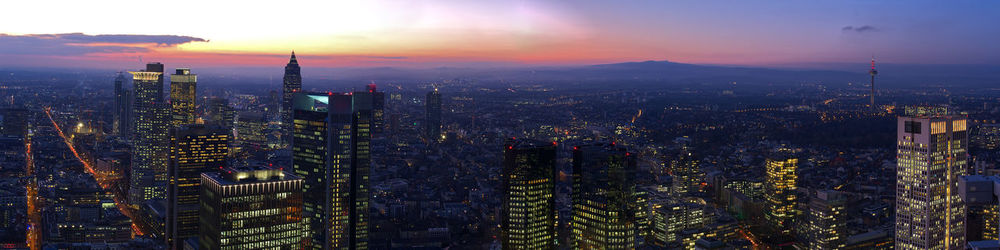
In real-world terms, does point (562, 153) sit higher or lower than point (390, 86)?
lower

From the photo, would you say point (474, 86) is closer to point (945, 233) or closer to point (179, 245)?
point (179, 245)

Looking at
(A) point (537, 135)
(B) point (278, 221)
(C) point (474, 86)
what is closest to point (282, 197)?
(B) point (278, 221)

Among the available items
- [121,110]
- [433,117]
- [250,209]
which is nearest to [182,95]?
[121,110]

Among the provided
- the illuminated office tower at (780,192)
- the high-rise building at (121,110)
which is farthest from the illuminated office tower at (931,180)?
the high-rise building at (121,110)

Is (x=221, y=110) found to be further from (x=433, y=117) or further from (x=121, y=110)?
(x=433, y=117)

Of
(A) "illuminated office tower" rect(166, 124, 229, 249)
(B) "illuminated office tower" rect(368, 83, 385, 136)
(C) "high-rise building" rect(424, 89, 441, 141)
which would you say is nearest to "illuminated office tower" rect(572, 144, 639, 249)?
(A) "illuminated office tower" rect(166, 124, 229, 249)

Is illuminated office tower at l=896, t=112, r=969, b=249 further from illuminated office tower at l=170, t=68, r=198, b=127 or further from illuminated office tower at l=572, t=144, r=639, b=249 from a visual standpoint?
illuminated office tower at l=170, t=68, r=198, b=127

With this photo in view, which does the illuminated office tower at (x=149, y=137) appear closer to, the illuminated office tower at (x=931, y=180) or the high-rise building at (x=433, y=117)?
the high-rise building at (x=433, y=117)
